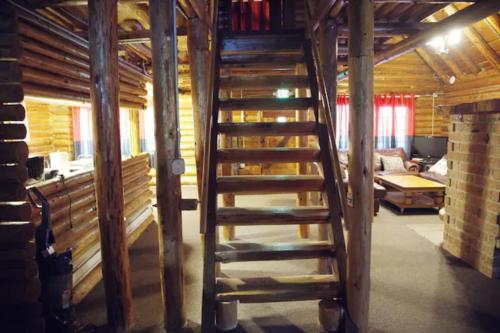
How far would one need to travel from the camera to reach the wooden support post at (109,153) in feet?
10.3

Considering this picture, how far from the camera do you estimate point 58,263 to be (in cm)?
305

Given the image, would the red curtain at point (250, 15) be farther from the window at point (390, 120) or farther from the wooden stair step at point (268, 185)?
the window at point (390, 120)

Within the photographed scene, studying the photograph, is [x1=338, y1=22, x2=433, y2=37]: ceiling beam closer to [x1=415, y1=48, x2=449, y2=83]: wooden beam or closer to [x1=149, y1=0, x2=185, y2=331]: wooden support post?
[x1=149, y1=0, x2=185, y2=331]: wooden support post

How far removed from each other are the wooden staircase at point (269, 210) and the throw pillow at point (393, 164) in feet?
23.9

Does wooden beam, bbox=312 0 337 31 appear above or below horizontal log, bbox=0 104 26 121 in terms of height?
above

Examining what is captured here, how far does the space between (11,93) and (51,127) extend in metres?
7.83

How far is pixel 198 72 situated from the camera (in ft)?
14.3

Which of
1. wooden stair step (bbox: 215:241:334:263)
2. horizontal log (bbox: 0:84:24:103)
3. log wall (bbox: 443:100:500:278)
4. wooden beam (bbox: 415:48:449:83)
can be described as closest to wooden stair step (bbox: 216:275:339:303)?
wooden stair step (bbox: 215:241:334:263)

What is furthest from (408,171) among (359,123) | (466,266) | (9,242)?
(9,242)

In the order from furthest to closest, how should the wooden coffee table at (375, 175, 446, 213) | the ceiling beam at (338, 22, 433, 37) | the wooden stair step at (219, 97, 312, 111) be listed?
the wooden coffee table at (375, 175, 446, 213), the ceiling beam at (338, 22, 433, 37), the wooden stair step at (219, 97, 312, 111)

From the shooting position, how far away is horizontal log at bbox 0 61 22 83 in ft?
10.6

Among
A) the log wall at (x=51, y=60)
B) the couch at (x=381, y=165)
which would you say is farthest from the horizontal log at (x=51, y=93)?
the couch at (x=381, y=165)

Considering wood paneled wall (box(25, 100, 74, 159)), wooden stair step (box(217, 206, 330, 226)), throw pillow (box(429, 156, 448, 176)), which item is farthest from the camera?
wood paneled wall (box(25, 100, 74, 159))

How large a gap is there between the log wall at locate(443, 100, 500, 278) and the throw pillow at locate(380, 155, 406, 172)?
4.82 m
